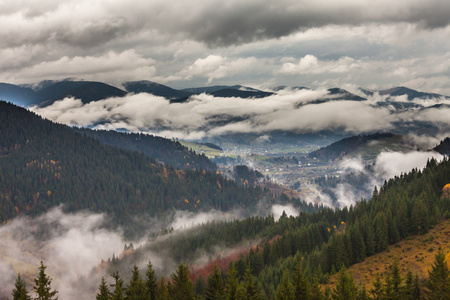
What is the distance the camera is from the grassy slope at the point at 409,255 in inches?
4805

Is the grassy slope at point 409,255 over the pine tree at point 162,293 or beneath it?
beneath

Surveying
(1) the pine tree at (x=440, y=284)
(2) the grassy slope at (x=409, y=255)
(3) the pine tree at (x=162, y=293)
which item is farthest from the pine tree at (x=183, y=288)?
(1) the pine tree at (x=440, y=284)

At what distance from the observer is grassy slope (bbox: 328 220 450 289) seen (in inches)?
4805

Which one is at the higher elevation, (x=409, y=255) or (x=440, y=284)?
(x=440, y=284)

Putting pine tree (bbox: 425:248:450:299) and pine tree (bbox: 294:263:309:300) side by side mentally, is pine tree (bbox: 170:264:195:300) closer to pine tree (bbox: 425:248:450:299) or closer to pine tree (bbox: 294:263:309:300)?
pine tree (bbox: 294:263:309:300)

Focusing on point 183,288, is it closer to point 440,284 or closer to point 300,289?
point 300,289

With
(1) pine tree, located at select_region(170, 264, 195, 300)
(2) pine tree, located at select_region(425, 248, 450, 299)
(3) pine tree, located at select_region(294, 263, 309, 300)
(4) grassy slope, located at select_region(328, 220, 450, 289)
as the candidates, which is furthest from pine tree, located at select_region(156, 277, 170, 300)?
(2) pine tree, located at select_region(425, 248, 450, 299)

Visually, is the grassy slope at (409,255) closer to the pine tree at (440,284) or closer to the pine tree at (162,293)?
the pine tree at (440,284)

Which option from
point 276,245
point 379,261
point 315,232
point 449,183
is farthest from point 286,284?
point 449,183

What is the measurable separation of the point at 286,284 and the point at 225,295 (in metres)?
16.7

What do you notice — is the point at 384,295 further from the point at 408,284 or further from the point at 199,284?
the point at 199,284

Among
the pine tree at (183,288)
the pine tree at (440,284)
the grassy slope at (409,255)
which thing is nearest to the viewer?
the pine tree at (440,284)

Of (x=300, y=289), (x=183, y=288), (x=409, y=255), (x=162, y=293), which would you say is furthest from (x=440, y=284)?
(x=162, y=293)

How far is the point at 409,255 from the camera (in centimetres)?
13088
